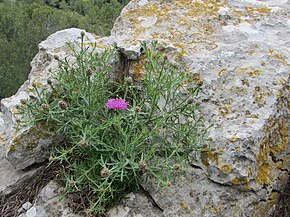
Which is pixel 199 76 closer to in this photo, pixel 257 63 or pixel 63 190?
pixel 257 63

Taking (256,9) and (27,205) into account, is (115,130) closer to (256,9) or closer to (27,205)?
(27,205)

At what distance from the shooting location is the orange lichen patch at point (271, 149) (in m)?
2.44

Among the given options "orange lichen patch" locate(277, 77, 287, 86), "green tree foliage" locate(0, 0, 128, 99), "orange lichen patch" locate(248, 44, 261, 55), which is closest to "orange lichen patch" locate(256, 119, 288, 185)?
"orange lichen patch" locate(277, 77, 287, 86)

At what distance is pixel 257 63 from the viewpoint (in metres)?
2.72

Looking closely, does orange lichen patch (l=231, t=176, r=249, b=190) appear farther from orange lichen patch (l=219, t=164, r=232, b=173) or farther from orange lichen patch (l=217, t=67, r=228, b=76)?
orange lichen patch (l=217, t=67, r=228, b=76)

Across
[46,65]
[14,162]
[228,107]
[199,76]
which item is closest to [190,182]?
[228,107]

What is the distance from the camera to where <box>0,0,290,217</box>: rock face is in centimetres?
235

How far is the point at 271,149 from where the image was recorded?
2.54 metres

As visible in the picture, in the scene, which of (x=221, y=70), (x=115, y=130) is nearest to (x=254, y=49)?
(x=221, y=70)

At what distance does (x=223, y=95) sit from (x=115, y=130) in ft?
2.56

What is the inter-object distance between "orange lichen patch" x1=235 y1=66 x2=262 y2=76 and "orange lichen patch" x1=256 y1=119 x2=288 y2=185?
0.34m

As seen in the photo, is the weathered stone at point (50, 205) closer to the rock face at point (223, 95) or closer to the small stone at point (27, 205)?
the small stone at point (27, 205)

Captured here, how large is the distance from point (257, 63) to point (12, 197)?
1.83 metres

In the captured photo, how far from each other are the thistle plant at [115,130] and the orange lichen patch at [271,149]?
0.40 m
